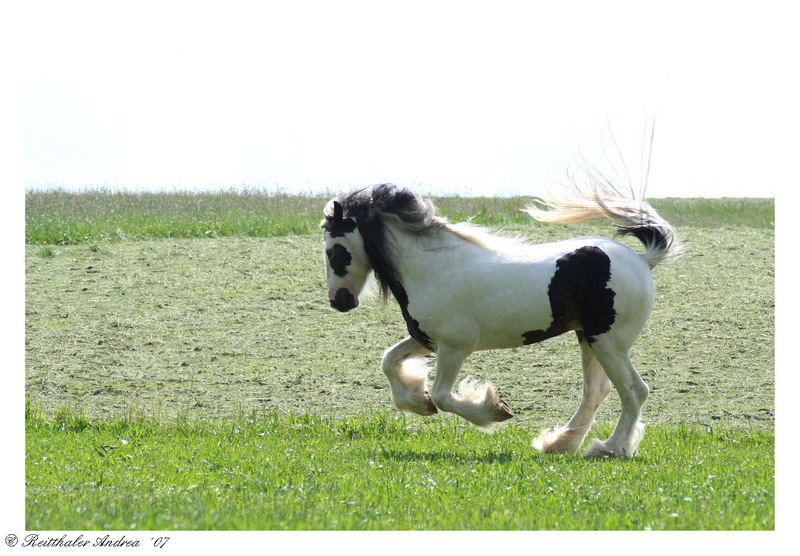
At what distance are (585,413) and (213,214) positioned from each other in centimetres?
1650

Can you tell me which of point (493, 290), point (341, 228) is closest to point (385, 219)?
point (341, 228)

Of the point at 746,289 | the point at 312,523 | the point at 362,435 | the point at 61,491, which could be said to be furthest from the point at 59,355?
the point at 746,289

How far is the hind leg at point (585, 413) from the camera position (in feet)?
24.8

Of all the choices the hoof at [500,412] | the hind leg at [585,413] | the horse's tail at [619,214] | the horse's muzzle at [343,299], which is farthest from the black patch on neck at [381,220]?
the hind leg at [585,413]

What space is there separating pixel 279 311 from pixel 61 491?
8.26 metres

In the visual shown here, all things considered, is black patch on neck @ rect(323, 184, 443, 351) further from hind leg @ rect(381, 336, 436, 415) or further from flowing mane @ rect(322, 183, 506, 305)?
hind leg @ rect(381, 336, 436, 415)

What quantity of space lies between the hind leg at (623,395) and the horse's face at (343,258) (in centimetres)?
198

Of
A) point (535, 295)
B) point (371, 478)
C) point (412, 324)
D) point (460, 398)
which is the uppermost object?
point (535, 295)

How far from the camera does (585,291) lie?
6996mm

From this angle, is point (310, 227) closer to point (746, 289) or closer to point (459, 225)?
point (746, 289)

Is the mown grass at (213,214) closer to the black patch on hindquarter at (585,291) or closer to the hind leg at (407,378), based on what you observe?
the hind leg at (407,378)

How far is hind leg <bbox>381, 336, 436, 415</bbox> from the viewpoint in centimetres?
741

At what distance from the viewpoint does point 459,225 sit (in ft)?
24.7

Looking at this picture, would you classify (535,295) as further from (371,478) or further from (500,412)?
(371,478)
